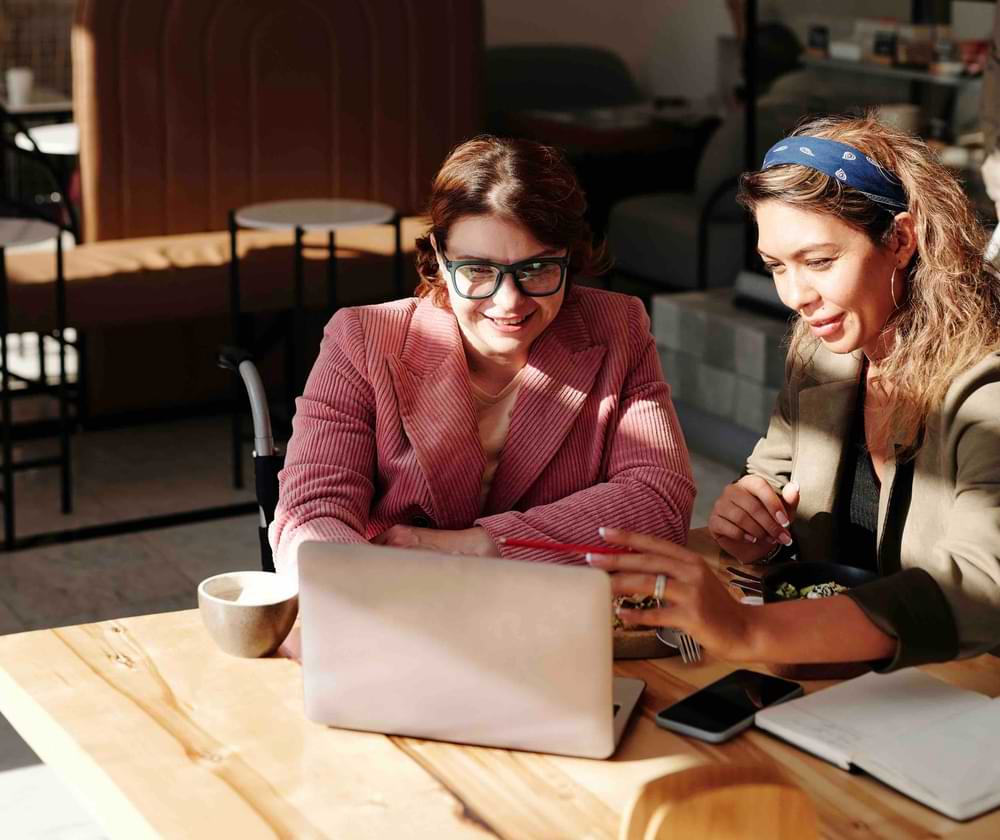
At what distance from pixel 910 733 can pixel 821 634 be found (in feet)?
0.44

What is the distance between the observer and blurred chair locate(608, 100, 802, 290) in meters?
5.76

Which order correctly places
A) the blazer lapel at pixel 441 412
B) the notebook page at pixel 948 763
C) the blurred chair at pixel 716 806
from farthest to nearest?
1. the blazer lapel at pixel 441 412
2. the notebook page at pixel 948 763
3. the blurred chair at pixel 716 806

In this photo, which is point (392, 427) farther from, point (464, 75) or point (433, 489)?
point (464, 75)

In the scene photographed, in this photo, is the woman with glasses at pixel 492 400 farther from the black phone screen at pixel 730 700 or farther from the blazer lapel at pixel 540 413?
the black phone screen at pixel 730 700

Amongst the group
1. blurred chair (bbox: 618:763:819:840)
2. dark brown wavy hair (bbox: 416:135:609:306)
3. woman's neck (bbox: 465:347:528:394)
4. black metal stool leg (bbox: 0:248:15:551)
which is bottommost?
black metal stool leg (bbox: 0:248:15:551)

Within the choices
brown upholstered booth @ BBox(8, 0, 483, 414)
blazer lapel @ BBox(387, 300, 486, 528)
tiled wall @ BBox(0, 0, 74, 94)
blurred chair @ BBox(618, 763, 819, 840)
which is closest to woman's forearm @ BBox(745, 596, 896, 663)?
blurred chair @ BBox(618, 763, 819, 840)

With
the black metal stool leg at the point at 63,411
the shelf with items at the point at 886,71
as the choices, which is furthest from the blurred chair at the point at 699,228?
the black metal stool leg at the point at 63,411

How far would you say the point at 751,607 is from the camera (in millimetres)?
1529

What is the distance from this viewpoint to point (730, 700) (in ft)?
5.17

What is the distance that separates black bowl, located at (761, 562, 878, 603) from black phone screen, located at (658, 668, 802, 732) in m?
0.16

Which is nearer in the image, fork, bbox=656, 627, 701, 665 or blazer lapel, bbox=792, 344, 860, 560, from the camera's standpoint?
fork, bbox=656, 627, 701, 665

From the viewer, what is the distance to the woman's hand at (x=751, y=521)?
1986 mm

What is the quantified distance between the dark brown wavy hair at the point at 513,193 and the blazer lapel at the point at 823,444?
1.28 feet

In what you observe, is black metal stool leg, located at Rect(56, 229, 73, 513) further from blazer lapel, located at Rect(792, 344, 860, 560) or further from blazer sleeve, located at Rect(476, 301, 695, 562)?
blazer lapel, located at Rect(792, 344, 860, 560)
